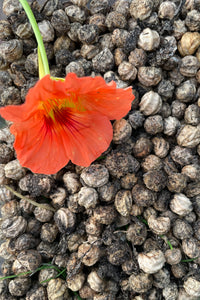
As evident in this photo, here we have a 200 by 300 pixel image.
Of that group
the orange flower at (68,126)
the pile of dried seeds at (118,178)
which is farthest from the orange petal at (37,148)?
the pile of dried seeds at (118,178)

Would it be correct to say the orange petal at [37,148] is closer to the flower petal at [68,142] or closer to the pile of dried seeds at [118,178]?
the flower petal at [68,142]

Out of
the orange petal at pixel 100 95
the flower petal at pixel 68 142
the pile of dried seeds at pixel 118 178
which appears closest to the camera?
the orange petal at pixel 100 95

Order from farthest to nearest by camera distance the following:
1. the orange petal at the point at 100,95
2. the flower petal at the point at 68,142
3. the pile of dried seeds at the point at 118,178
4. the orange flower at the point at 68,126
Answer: the pile of dried seeds at the point at 118,178
the flower petal at the point at 68,142
the orange flower at the point at 68,126
the orange petal at the point at 100,95

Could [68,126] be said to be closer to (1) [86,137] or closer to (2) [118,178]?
(1) [86,137]

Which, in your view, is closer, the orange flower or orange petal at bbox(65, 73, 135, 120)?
orange petal at bbox(65, 73, 135, 120)

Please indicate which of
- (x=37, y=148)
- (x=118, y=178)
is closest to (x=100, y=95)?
(x=37, y=148)

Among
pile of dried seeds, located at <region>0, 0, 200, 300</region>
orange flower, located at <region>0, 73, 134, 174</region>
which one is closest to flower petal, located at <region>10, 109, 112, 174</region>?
orange flower, located at <region>0, 73, 134, 174</region>

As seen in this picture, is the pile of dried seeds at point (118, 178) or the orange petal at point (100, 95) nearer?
the orange petal at point (100, 95)

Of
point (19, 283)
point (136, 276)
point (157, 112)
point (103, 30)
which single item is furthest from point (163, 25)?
point (19, 283)

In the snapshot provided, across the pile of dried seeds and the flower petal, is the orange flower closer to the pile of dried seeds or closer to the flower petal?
the flower petal
